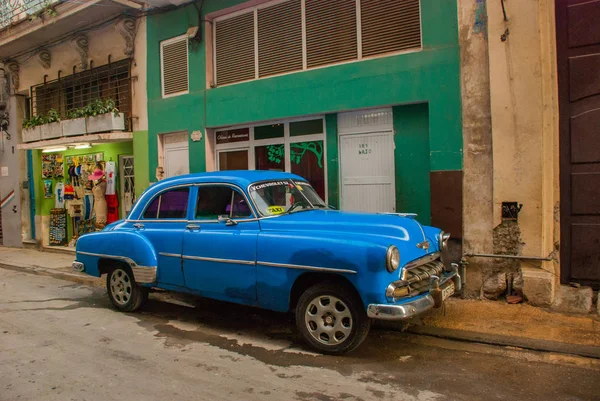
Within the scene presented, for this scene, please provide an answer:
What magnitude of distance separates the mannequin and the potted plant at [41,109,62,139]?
1.80 metres

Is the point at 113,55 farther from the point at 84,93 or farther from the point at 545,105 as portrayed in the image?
the point at 545,105

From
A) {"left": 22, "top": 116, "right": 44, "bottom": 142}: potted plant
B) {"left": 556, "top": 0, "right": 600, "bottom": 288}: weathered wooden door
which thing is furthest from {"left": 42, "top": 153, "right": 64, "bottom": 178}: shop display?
{"left": 556, "top": 0, "right": 600, "bottom": 288}: weathered wooden door

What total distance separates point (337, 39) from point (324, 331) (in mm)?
5856

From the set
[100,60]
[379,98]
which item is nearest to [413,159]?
[379,98]

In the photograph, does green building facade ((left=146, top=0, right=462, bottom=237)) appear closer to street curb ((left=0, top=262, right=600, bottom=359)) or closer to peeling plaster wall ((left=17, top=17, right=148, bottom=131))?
peeling plaster wall ((left=17, top=17, right=148, bottom=131))

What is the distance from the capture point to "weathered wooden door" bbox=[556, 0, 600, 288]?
20.8 ft

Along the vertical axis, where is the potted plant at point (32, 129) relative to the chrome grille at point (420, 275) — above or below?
above

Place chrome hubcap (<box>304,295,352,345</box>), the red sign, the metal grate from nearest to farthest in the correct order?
1. chrome hubcap (<box>304,295,352,345</box>)
2. the red sign
3. the metal grate

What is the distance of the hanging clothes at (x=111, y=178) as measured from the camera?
1270 cm

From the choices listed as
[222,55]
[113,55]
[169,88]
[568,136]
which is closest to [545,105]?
[568,136]

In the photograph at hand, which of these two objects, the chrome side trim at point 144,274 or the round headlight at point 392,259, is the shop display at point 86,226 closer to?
the chrome side trim at point 144,274

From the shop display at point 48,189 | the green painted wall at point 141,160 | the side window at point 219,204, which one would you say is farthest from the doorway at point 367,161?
the shop display at point 48,189

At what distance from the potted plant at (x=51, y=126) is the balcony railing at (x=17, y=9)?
2.68 m

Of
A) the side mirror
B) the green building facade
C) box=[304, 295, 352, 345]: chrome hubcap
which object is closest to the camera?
box=[304, 295, 352, 345]: chrome hubcap
